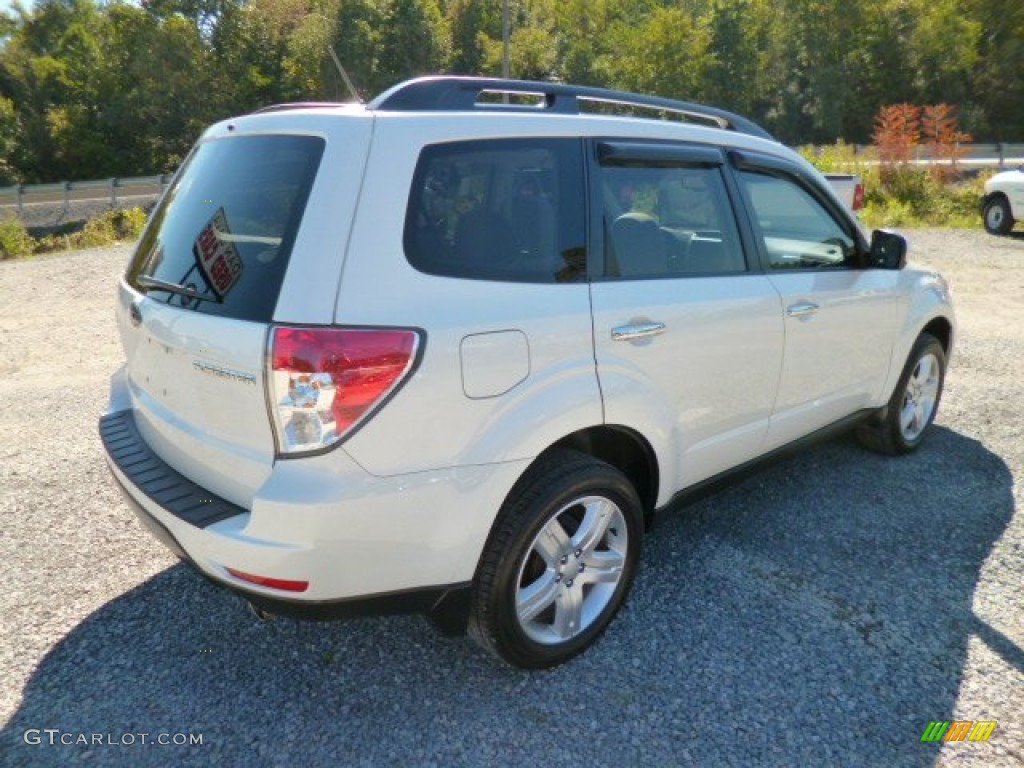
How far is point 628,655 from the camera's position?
263 centimetres

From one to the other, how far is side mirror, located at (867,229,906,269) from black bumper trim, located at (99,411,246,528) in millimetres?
Answer: 3174

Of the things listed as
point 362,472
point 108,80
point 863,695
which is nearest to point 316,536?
point 362,472

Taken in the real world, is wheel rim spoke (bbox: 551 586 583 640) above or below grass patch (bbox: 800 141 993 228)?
below

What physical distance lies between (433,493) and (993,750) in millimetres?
1870

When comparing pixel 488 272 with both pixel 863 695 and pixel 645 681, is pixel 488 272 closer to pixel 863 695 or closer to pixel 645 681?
pixel 645 681

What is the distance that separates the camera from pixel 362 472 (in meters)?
1.95

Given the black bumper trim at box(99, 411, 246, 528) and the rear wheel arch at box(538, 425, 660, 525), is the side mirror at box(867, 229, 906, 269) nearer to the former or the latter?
the rear wheel arch at box(538, 425, 660, 525)

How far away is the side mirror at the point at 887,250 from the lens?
3639mm

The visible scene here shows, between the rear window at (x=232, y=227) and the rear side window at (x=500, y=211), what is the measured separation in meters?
0.34

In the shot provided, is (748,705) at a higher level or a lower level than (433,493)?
lower

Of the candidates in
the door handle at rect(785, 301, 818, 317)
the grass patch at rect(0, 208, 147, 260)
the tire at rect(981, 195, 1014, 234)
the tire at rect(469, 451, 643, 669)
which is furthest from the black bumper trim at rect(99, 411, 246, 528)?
the tire at rect(981, 195, 1014, 234)

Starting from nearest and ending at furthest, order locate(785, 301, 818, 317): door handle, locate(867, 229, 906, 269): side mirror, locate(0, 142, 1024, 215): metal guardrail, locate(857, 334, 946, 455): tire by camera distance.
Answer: locate(785, 301, 818, 317): door handle, locate(867, 229, 906, 269): side mirror, locate(857, 334, 946, 455): tire, locate(0, 142, 1024, 215): metal guardrail

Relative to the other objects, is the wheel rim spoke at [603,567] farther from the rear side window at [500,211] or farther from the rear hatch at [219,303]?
the rear hatch at [219,303]

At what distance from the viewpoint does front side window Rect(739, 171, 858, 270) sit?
125 inches
